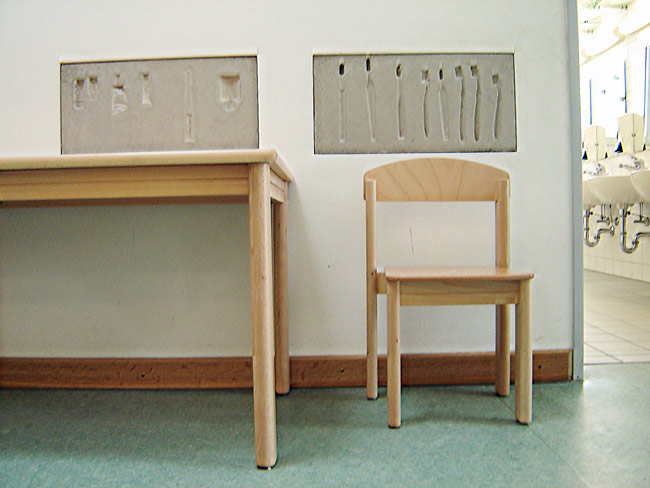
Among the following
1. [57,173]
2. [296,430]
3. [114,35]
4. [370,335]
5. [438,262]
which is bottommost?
[296,430]

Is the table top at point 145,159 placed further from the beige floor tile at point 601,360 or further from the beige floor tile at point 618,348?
the beige floor tile at point 618,348

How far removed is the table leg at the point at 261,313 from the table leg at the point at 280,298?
0.45 m

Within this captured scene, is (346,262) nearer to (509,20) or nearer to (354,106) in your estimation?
(354,106)

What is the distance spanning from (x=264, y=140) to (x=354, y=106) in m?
0.34

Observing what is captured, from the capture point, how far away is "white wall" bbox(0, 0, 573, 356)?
5.16 ft

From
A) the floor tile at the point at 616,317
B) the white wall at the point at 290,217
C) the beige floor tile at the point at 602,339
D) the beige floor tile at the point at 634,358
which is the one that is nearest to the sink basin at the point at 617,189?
the floor tile at the point at 616,317

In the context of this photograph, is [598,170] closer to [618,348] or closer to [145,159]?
[618,348]

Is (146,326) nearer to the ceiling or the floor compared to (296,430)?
nearer to the ceiling

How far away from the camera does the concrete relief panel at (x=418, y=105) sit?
5.18ft

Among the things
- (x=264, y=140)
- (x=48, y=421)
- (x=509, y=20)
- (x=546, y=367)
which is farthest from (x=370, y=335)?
(x=509, y=20)

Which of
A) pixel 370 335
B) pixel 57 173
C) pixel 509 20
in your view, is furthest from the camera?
pixel 509 20

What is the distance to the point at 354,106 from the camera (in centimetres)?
159

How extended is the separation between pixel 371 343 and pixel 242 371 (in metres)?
0.47

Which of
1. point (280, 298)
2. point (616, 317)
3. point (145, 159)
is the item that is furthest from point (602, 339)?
point (145, 159)
